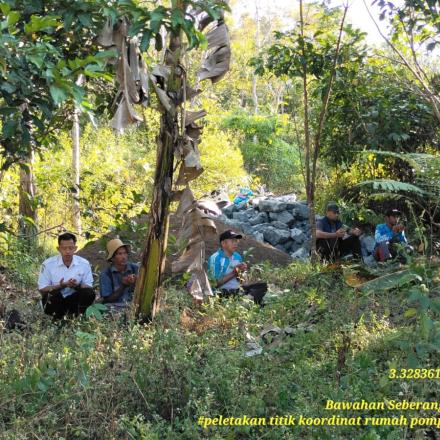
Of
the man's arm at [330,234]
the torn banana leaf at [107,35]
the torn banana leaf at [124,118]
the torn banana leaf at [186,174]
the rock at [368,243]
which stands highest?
the torn banana leaf at [107,35]

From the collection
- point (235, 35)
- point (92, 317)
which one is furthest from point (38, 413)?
point (235, 35)

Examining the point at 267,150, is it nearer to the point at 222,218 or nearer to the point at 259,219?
the point at 259,219

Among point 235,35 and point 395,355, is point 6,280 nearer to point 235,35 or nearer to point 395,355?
point 395,355

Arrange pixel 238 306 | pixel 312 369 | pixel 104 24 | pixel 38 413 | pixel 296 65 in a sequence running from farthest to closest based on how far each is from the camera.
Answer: pixel 296 65 → pixel 238 306 → pixel 104 24 → pixel 312 369 → pixel 38 413

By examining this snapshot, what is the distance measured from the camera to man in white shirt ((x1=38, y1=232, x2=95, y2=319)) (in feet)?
19.5

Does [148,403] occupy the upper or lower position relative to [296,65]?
lower

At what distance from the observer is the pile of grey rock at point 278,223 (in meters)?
10.3

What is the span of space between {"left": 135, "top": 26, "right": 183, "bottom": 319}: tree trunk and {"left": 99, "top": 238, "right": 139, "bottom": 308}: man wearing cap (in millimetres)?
666

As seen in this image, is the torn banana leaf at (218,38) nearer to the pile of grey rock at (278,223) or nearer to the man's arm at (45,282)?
the man's arm at (45,282)

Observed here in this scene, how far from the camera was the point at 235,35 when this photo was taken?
32562 millimetres

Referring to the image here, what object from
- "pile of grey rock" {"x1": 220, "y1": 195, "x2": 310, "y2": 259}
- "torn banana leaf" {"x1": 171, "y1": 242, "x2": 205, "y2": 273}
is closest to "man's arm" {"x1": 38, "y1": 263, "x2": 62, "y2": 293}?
"torn banana leaf" {"x1": 171, "y1": 242, "x2": 205, "y2": 273}

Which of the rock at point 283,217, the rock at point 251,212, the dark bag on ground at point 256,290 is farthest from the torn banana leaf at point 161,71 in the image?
the rock at point 251,212

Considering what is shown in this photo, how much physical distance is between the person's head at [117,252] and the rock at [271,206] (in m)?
5.70

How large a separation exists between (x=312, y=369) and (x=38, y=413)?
6.03 feet
